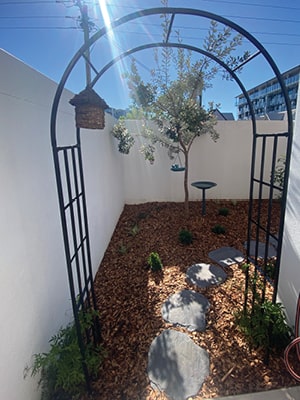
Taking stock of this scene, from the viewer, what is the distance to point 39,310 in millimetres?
1537

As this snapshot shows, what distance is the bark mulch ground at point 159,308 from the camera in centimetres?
164

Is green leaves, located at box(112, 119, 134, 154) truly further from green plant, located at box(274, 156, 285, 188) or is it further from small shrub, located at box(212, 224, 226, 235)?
green plant, located at box(274, 156, 285, 188)

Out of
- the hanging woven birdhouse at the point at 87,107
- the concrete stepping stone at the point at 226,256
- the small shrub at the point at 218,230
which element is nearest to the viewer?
the hanging woven birdhouse at the point at 87,107

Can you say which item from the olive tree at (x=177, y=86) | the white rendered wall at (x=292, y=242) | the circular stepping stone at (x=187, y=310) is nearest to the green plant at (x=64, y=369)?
the circular stepping stone at (x=187, y=310)

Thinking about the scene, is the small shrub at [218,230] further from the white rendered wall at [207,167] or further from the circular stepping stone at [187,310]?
the white rendered wall at [207,167]

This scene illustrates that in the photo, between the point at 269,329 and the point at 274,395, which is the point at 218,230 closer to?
the point at 269,329

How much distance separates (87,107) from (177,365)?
2143mm

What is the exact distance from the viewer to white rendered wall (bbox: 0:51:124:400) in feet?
3.94

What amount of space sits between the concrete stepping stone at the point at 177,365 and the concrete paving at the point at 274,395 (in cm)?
22

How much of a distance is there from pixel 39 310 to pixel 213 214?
4200mm

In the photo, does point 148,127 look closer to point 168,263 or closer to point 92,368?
point 168,263

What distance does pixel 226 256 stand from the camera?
133 inches

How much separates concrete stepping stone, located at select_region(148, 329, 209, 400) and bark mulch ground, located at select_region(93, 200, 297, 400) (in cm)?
5

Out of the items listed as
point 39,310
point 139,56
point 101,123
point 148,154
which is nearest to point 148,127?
point 148,154
